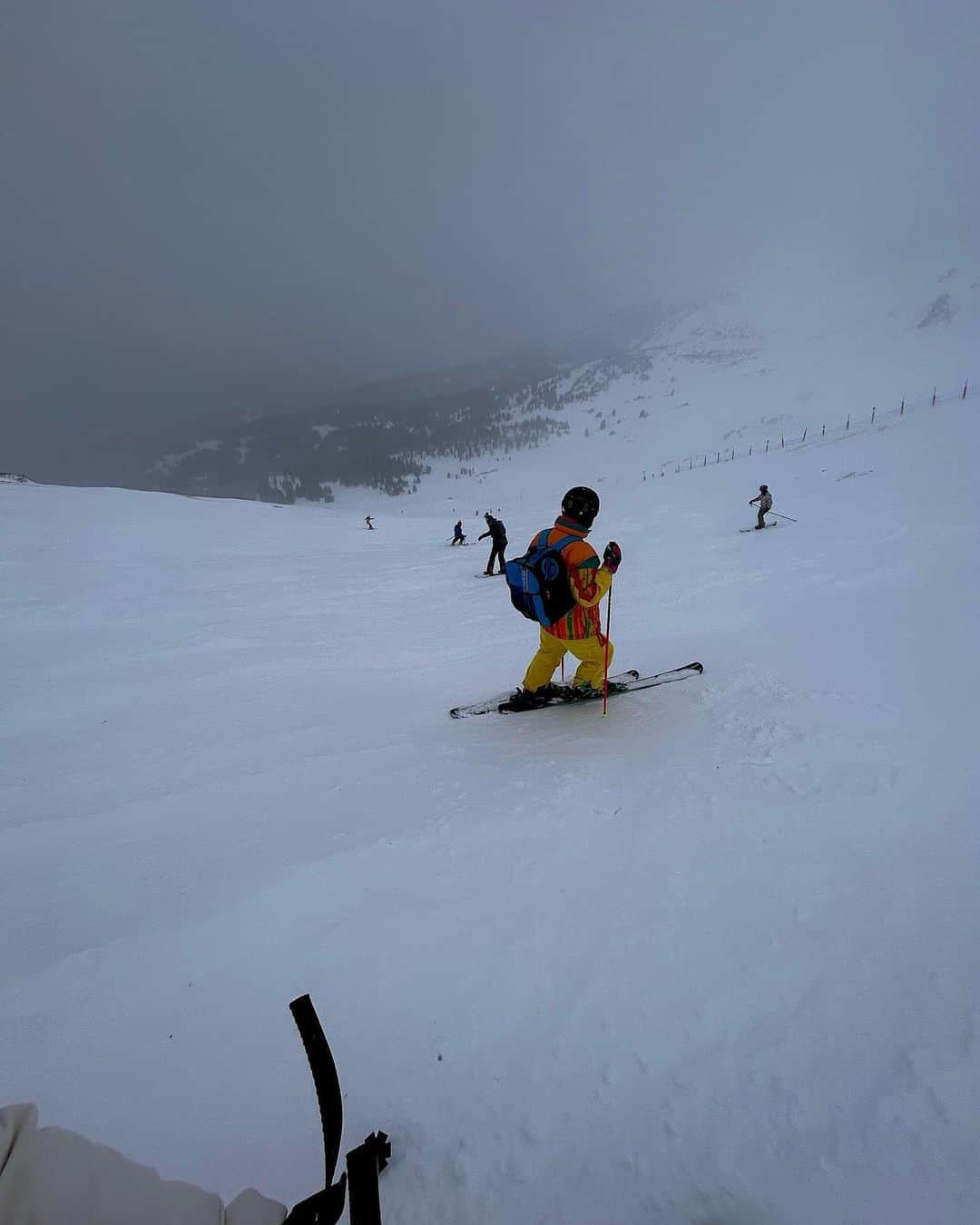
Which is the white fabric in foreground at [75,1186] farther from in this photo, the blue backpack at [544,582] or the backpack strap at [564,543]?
the backpack strap at [564,543]

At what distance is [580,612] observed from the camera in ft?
13.4

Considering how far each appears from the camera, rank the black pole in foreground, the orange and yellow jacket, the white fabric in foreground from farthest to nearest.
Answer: the orange and yellow jacket < the black pole in foreground < the white fabric in foreground

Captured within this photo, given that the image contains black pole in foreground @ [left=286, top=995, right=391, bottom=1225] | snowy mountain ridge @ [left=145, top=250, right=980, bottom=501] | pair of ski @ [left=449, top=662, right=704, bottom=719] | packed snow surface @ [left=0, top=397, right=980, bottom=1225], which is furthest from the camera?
snowy mountain ridge @ [left=145, top=250, right=980, bottom=501]

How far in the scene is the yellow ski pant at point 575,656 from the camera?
423cm

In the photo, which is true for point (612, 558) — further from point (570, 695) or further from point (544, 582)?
point (570, 695)

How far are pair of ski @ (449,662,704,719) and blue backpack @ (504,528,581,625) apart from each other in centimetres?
96

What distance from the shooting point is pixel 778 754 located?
3.24m

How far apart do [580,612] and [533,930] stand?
8.03 ft

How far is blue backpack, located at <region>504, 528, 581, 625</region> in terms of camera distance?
375 centimetres

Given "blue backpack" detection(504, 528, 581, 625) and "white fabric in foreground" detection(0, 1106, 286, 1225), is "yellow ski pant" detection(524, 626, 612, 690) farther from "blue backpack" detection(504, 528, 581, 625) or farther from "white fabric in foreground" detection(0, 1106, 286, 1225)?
"white fabric in foreground" detection(0, 1106, 286, 1225)

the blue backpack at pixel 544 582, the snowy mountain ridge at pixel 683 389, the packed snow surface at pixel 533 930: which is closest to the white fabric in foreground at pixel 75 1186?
the packed snow surface at pixel 533 930

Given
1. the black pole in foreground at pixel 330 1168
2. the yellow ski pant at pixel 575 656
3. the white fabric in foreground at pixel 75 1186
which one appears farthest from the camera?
the yellow ski pant at pixel 575 656

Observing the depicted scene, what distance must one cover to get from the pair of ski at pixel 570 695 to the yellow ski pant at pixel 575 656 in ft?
0.50

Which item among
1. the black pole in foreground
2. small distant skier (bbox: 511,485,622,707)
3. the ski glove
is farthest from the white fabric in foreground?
the ski glove
